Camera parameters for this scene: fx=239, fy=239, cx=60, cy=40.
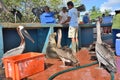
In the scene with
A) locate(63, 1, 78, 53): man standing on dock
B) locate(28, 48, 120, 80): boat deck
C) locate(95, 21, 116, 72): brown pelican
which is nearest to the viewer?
locate(28, 48, 120, 80): boat deck

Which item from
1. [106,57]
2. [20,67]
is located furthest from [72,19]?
[20,67]

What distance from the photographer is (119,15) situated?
872cm

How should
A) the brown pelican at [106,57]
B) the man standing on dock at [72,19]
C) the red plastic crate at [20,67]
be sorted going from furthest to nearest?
the man standing on dock at [72,19] → the brown pelican at [106,57] → the red plastic crate at [20,67]

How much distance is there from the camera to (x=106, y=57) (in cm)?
584

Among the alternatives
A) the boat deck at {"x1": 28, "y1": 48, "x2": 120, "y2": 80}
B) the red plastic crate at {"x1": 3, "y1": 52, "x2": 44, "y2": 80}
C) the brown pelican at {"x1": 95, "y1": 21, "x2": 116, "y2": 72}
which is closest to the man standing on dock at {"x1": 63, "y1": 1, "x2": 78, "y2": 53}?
the boat deck at {"x1": 28, "y1": 48, "x2": 120, "y2": 80}

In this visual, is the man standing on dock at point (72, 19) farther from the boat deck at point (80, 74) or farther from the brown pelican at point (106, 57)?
the brown pelican at point (106, 57)

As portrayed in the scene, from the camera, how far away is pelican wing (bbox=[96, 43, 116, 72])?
566cm

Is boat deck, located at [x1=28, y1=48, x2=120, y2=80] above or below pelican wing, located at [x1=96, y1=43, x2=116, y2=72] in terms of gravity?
below

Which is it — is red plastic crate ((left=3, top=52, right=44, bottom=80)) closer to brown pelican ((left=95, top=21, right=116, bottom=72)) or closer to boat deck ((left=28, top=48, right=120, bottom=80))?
boat deck ((left=28, top=48, right=120, bottom=80))

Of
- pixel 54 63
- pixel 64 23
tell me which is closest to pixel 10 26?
pixel 54 63

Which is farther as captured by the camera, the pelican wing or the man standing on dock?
the man standing on dock

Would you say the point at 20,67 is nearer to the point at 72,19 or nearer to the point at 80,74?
the point at 80,74

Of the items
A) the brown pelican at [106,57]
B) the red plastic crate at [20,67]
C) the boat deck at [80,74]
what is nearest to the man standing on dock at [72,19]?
the boat deck at [80,74]

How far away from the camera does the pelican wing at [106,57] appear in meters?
5.66
